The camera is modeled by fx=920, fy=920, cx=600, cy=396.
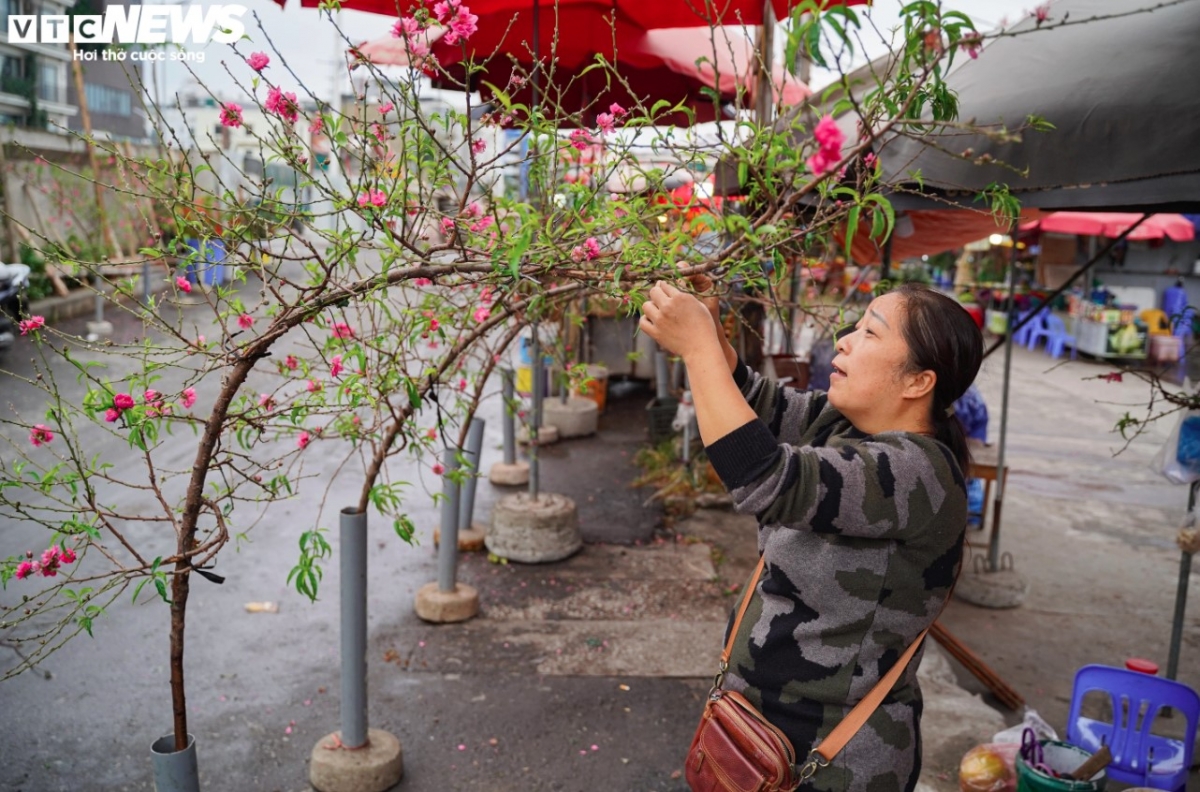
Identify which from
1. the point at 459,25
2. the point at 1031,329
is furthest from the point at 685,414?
the point at 1031,329

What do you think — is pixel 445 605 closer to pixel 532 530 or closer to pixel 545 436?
pixel 532 530

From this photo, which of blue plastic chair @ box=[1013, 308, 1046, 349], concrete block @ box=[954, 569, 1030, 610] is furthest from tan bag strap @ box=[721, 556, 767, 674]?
blue plastic chair @ box=[1013, 308, 1046, 349]

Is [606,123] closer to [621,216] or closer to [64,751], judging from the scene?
[621,216]

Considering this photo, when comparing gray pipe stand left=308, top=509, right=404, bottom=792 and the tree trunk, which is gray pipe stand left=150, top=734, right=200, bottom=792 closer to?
the tree trunk

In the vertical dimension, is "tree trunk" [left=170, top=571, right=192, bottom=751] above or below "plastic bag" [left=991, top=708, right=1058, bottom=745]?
above

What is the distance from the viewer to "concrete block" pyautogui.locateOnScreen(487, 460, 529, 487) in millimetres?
7793

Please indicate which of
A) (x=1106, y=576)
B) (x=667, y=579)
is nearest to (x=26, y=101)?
(x=667, y=579)

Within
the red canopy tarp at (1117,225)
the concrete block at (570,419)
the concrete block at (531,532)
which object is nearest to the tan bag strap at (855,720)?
the concrete block at (531,532)

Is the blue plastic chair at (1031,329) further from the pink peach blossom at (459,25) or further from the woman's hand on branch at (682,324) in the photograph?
the woman's hand on branch at (682,324)

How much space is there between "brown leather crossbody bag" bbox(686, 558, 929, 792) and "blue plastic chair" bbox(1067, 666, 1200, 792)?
2.32 metres

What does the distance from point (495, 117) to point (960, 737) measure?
3126 millimetres

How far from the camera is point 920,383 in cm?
184

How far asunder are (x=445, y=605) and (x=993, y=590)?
11.3 feet

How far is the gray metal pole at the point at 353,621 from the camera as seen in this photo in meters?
3.41
